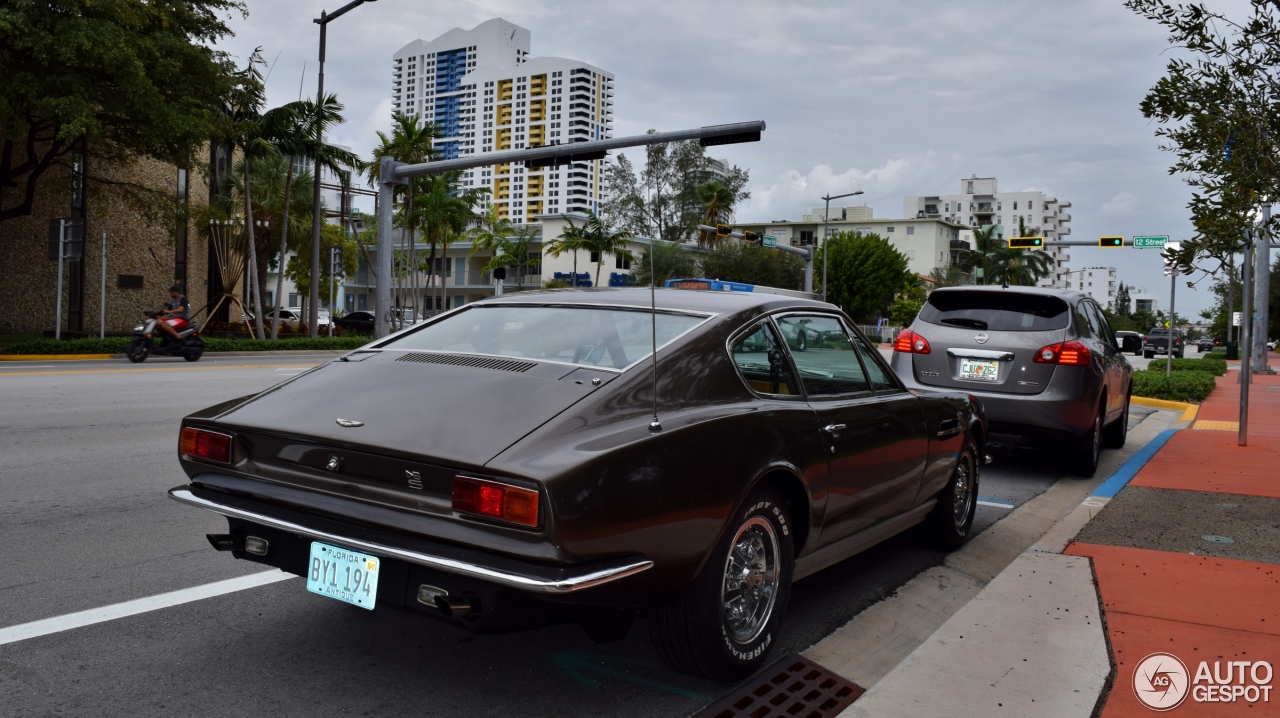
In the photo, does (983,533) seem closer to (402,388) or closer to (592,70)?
(402,388)

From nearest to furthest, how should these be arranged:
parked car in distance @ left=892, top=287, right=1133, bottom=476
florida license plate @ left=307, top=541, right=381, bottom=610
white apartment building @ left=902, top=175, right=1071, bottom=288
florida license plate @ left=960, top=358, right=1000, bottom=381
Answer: florida license plate @ left=307, top=541, right=381, bottom=610 → parked car in distance @ left=892, top=287, right=1133, bottom=476 → florida license plate @ left=960, top=358, right=1000, bottom=381 → white apartment building @ left=902, top=175, right=1071, bottom=288

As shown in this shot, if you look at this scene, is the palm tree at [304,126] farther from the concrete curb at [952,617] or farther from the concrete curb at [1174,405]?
the concrete curb at [952,617]

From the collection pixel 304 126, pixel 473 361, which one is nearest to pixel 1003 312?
pixel 473 361

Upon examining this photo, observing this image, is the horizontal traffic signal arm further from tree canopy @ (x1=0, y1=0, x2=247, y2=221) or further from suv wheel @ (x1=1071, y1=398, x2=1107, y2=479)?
suv wheel @ (x1=1071, y1=398, x2=1107, y2=479)

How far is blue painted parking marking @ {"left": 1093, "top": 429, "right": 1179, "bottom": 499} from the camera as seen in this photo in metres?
8.00

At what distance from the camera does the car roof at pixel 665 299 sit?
4.15 metres

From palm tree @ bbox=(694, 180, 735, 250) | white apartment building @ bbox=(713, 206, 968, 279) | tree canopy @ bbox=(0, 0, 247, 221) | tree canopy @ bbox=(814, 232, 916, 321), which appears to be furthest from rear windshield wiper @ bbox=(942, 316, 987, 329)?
white apartment building @ bbox=(713, 206, 968, 279)

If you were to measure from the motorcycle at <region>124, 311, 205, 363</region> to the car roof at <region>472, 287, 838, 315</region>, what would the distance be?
19.1 m

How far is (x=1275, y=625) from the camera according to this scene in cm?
440

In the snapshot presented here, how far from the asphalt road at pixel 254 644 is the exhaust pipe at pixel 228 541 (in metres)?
0.42

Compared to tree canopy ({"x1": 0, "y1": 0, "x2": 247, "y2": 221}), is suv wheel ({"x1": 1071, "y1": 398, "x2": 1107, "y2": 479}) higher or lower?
lower

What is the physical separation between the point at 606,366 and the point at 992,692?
1808mm

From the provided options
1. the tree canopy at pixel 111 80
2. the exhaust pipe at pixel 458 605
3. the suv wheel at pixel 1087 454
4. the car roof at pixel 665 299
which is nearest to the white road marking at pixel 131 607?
the car roof at pixel 665 299

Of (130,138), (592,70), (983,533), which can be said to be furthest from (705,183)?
(983,533)
